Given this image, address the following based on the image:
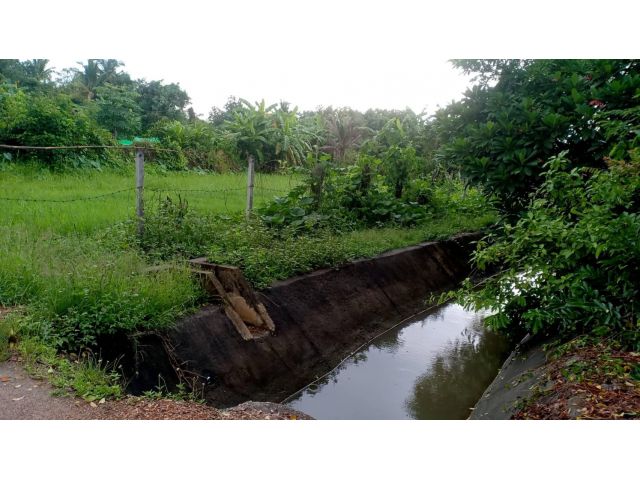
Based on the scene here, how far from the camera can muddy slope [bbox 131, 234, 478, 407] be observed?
425 centimetres

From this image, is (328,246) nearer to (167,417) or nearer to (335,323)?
(335,323)

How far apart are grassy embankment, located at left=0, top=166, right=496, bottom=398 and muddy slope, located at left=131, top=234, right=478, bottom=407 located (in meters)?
0.20

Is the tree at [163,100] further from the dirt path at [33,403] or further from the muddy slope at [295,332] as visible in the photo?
the dirt path at [33,403]

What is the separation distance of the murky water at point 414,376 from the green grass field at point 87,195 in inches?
116

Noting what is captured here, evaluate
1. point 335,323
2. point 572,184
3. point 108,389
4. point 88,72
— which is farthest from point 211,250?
point 88,72

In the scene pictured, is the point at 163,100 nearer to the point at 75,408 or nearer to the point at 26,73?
the point at 26,73

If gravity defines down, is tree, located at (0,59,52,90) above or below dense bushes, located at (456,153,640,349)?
above

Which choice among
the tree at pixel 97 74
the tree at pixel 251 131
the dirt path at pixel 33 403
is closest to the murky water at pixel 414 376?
the dirt path at pixel 33 403

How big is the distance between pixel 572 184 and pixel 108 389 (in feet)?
12.3

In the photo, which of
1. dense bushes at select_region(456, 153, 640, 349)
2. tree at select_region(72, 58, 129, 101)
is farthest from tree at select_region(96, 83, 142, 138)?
tree at select_region(72, 58, 129, 101)

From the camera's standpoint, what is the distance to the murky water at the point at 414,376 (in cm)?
473

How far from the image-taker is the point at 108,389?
319cm

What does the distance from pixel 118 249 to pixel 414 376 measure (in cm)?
330

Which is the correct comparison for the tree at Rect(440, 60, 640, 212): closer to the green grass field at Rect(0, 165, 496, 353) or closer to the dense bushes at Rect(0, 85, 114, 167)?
the green grass field at Rect(0, 165, 496, 353)
